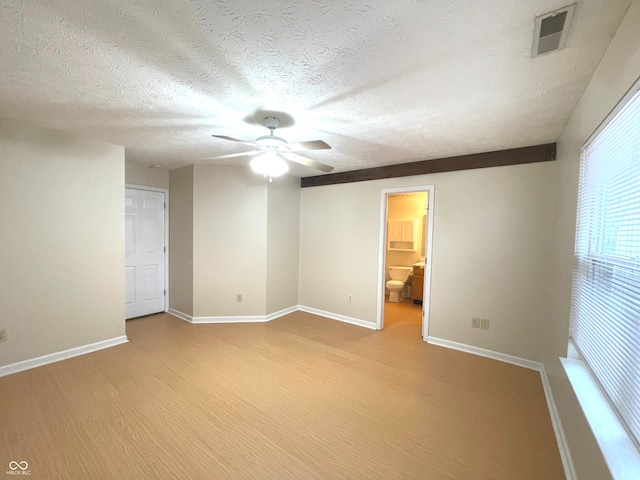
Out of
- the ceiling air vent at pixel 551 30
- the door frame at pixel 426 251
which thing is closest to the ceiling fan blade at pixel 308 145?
the ceiling air vent at pixel 551 30

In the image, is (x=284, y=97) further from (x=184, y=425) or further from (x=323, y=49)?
(x=184, y=425)

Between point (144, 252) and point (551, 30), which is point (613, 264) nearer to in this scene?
point (551, 30)

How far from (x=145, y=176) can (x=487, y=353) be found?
18.0 feet

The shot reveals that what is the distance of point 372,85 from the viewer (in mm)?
1724

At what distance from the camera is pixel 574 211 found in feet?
6.35

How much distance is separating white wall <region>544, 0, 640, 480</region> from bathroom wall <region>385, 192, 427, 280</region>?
10.9 feet

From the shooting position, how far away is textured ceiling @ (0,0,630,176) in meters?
1.17

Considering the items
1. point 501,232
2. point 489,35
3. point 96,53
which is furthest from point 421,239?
point 96,53

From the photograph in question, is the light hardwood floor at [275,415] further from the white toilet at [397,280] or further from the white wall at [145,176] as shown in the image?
the white wall at [145,176]

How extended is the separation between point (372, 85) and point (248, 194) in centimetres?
288

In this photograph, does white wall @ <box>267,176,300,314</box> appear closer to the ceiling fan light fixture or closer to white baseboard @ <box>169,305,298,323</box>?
white baseboard @ <box>169,305,298,323</box>

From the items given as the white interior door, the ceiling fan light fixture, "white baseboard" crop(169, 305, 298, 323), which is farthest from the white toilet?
the white interior door

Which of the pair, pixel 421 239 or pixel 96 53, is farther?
pixel 421 239
